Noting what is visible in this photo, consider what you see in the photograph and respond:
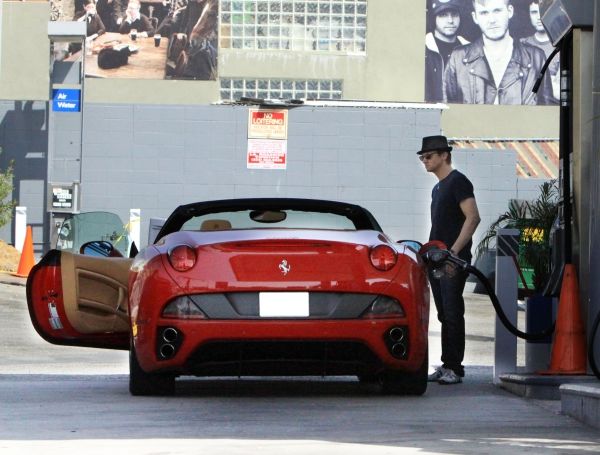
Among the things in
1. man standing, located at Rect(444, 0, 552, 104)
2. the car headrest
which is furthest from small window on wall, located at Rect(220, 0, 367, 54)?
the car headrest

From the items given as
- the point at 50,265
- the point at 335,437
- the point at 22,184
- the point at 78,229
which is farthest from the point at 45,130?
the point at 335,437

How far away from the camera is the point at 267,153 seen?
103 feet

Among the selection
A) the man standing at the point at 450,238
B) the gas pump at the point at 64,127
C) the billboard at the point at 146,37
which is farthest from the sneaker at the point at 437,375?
the billboard at the point at 146,37

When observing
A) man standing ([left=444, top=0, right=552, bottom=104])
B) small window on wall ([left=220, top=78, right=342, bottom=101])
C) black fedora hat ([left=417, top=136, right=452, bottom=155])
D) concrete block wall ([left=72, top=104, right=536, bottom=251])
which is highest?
man standing ([left=444, top=0, right=552, bottom=104])

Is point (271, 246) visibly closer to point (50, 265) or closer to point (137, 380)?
point (137, 380)

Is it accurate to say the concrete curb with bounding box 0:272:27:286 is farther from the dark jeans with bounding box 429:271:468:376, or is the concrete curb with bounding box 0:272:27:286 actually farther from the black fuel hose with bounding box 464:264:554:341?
the black fuel hose with bounding box 464:264:554:341

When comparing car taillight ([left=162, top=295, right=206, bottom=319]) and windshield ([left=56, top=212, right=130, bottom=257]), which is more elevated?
windshield ([left=56, top=212, right=130, bottom=257])

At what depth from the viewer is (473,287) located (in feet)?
93.8

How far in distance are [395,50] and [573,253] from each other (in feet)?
124

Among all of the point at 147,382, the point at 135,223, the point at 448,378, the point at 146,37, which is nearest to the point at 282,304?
the point at 147,382

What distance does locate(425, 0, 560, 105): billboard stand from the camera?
1843 inches

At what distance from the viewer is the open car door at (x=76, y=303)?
836 cm

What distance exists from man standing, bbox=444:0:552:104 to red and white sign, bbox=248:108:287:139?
54.6 feet

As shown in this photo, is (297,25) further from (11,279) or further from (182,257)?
(182,257)
